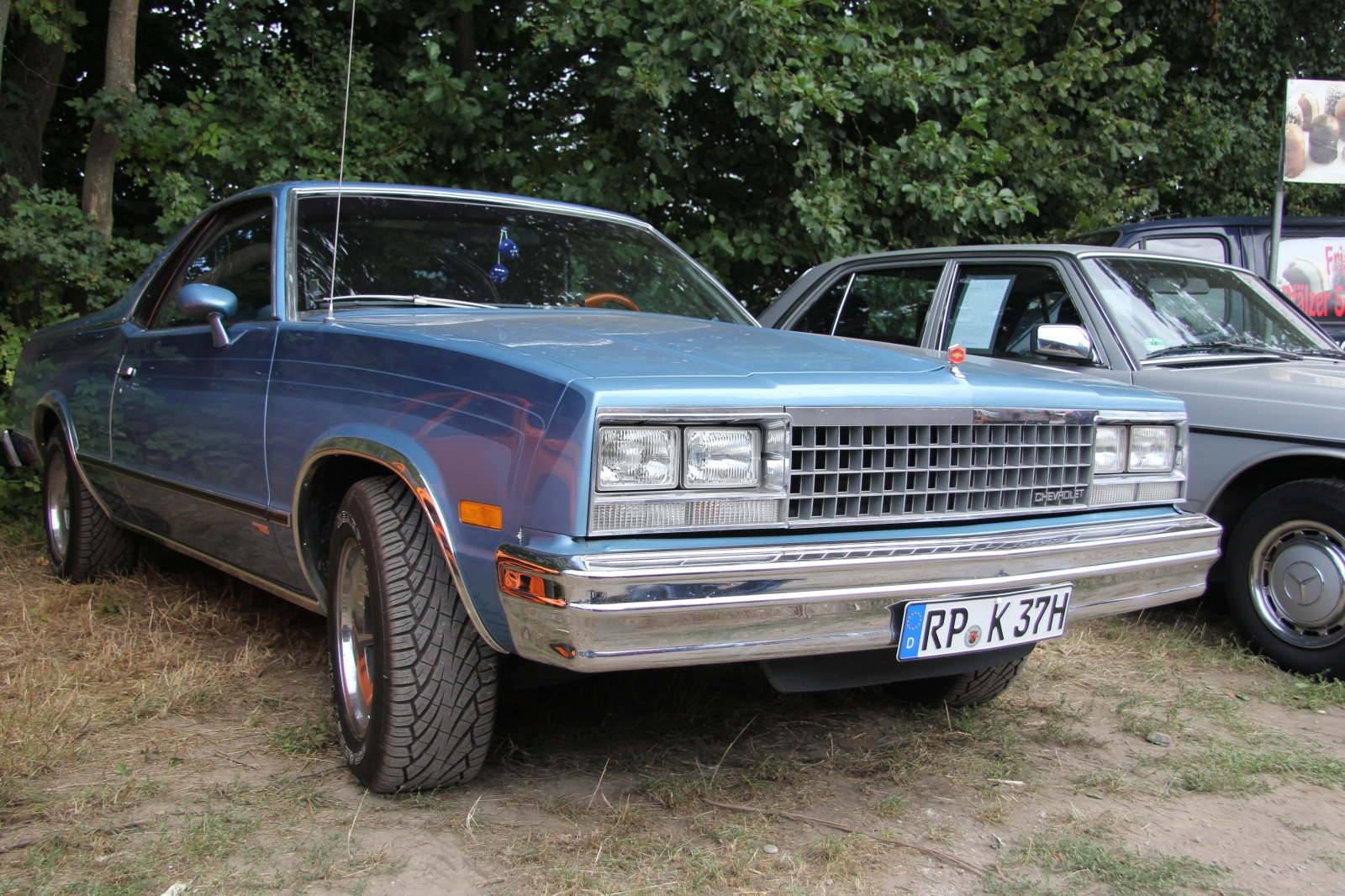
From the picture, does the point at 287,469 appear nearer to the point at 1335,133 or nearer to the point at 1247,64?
the point at 1335,133

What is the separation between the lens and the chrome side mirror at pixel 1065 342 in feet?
14.0

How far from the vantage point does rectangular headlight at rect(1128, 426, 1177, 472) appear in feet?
9.65

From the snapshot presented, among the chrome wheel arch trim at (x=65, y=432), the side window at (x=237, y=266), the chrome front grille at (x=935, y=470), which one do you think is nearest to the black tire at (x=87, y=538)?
the chrome wheel arch trim at (x=65, y=432)

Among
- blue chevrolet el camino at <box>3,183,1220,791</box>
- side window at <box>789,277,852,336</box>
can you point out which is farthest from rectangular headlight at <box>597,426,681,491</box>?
side window at <box>789,277,852,336</box>

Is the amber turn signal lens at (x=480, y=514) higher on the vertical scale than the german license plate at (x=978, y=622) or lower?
higher

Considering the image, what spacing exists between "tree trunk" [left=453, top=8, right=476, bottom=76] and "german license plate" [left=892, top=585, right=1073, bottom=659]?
6.72m

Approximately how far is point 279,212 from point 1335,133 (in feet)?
21.6

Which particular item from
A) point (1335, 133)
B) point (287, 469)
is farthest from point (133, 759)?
point (1335, 133)

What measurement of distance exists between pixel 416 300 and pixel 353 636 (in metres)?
1.00

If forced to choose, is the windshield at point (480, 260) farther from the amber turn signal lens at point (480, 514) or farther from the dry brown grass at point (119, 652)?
the dry brown grass at point (119, 652)

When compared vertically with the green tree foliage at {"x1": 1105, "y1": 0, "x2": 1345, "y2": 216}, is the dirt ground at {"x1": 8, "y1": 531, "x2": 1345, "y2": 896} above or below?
below

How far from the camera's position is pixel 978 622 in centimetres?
240

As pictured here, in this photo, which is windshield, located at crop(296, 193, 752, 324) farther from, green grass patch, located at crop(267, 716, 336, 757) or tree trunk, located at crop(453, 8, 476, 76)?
tree trunk, located at crop(453, 8, 476, 76)

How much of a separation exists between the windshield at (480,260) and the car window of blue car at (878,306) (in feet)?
4.98
